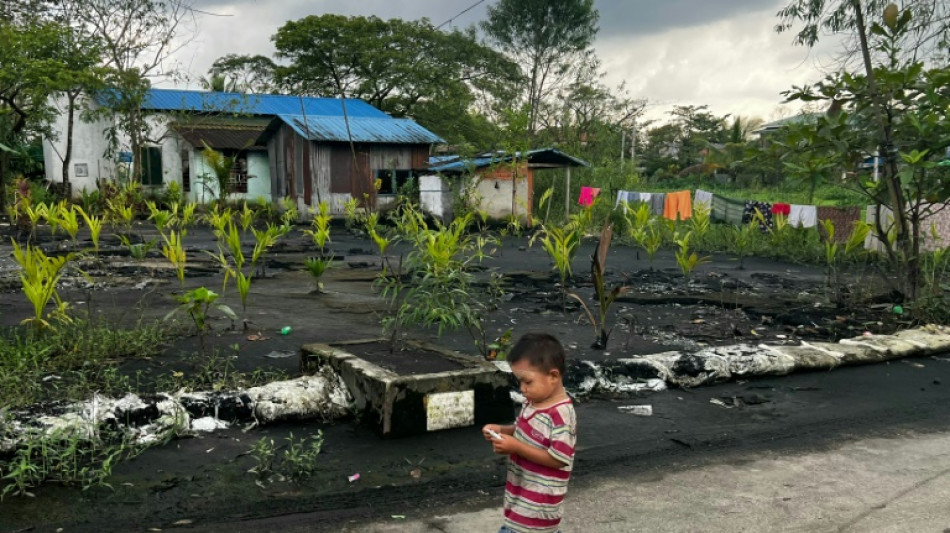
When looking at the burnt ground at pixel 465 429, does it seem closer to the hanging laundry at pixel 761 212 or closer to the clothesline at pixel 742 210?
the clothesline at pixel 742 210

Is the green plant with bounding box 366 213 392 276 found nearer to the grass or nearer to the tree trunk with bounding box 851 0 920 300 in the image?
the grass

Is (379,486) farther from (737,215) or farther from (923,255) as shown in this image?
(737,215)

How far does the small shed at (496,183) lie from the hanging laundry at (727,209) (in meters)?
4.55

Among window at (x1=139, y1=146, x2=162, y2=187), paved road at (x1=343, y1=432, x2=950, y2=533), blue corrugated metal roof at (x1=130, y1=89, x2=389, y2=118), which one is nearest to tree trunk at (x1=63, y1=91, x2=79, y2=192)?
window at (x1=139, y1=146, x2=162, y2=187)

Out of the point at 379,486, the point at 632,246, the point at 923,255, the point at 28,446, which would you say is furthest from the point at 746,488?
the point at 632,246

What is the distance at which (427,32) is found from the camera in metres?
30.2

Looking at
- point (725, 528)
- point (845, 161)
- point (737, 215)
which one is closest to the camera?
point (725, 528)

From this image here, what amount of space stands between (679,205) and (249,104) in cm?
1496

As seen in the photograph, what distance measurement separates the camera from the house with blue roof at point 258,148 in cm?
2430

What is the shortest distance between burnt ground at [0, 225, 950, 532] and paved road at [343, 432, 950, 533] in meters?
0.15

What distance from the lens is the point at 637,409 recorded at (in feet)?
15.9

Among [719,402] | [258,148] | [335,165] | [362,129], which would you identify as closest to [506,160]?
[362,129]

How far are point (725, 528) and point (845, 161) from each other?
5.21 meters

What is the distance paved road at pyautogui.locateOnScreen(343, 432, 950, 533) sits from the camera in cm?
317
